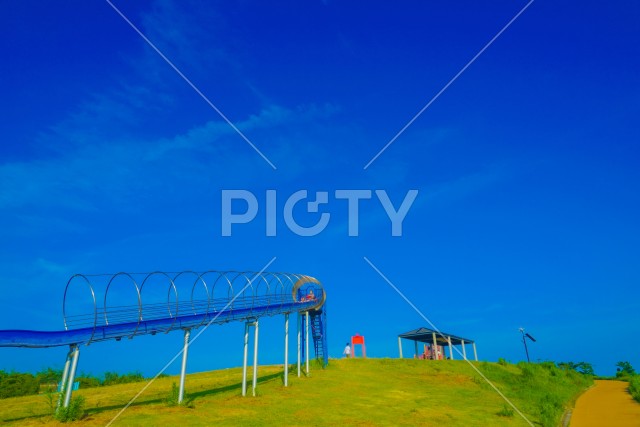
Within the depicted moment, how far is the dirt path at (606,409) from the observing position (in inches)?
846

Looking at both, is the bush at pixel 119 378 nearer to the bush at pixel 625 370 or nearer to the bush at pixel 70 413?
the bush at pixel 70 413

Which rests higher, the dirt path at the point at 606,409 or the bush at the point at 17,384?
the bush at the point at 17,384

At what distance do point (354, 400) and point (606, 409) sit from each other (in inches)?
601

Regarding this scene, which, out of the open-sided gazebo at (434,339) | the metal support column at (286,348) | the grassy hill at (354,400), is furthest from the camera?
the open-sided gazebo at (434,339)

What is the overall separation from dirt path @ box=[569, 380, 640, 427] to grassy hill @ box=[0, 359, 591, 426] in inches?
41.9

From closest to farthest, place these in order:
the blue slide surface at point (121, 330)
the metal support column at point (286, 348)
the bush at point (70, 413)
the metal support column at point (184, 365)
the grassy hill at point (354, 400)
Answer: the blue slide surface at point (121, 330) < the bush at point (70, 413) < the grassy hill at point (354, 400) < the metal support column at point (184, 365) < the metal support column at point (286, 348)

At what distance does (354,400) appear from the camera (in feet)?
76.7

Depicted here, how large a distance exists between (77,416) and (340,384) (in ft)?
53.1

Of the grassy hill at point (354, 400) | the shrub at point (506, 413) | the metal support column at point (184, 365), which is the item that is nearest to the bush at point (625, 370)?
the grassy hill at point (354, 400)

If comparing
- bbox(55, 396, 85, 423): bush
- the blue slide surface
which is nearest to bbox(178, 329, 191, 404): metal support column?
the blue slide surface

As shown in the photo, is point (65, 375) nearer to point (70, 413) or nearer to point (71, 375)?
point (71, 375)

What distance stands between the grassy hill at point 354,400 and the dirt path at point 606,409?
1064mm

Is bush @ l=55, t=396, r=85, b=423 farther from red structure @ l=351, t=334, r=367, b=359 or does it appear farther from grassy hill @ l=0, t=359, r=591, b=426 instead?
red structure @ l=351, t=334, r=367, b=359

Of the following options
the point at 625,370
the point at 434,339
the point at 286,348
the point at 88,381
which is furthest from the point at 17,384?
the point at 625,370
